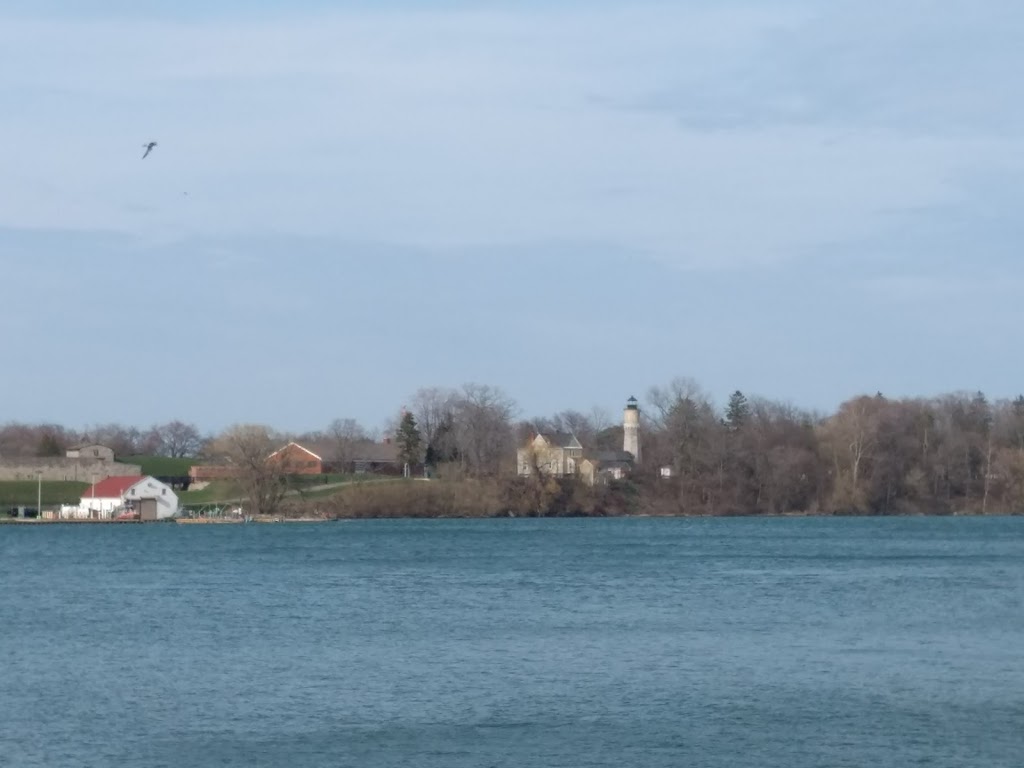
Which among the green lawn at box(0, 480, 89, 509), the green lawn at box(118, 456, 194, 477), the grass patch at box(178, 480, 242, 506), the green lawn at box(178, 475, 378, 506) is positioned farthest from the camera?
the green lawn at box(118, 456, 194, 477)

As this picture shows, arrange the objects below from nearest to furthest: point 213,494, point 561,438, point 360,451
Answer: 1. point 213,494
2. point 360,451
3. point 561,438

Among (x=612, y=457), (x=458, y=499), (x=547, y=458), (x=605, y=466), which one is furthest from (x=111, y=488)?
(x=612, y=457)

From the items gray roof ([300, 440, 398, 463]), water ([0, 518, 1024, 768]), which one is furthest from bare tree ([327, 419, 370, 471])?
water ([0, 518, 1024, 768])

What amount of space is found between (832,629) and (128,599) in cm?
2072

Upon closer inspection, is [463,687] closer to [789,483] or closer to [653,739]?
[653,739]

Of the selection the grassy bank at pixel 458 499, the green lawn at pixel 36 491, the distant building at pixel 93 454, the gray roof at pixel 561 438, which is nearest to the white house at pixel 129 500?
the green lawn at pixel 36 491

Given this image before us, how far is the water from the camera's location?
20.4 m

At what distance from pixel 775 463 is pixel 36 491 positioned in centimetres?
5274

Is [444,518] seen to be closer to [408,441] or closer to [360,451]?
[408,441]

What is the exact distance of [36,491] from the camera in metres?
108

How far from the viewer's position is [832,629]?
3328 cm

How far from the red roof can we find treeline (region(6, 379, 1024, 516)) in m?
6.02

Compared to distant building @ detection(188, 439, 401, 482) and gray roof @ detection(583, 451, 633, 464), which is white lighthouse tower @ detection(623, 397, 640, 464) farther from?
distant building @ detection(188, 439, 401, 482)

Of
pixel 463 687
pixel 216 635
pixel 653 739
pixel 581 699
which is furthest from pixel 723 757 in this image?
pixel 216 635
